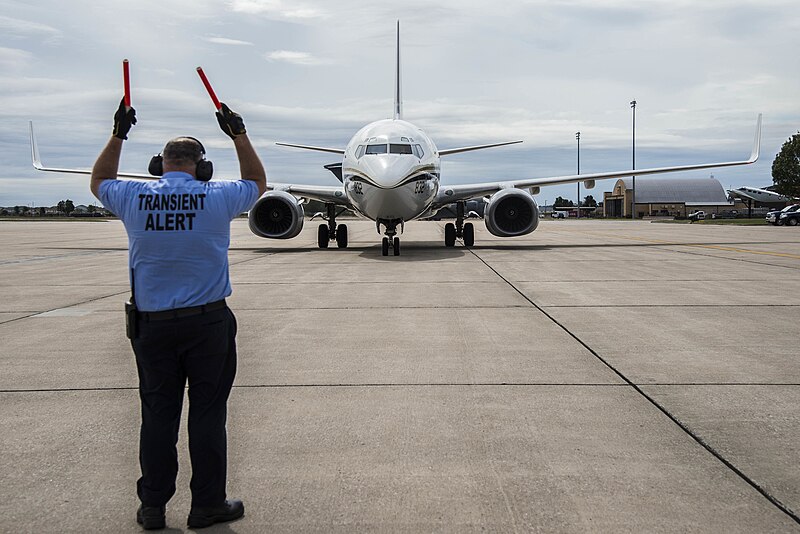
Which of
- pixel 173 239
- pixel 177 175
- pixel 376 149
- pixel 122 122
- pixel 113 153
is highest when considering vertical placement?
pixel 376 149

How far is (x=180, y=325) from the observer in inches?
135

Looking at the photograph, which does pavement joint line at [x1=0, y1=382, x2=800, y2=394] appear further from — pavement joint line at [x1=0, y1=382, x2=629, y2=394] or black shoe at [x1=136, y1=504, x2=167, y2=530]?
black shoe at [x1=136, y1=504, x2=167, y2=530]

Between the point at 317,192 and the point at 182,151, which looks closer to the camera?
the point at 182,151

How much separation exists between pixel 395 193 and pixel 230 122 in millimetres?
13827

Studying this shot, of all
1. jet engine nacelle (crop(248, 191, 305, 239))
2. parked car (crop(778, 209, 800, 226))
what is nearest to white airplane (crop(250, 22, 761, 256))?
jet engine nacelle (crop(248, 191, 305, 239))

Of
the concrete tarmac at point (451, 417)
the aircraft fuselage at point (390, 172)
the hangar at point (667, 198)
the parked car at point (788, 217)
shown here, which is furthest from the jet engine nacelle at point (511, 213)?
the hangar at point (667, 198)

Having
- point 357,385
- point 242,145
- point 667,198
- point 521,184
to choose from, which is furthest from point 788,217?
point 667,198

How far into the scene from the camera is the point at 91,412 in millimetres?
4961

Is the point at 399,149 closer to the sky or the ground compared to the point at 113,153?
closer to the sky

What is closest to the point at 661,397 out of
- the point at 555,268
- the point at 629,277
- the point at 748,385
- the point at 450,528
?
the point at 748,385

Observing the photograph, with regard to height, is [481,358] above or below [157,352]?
below

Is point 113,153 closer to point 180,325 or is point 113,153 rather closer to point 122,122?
point 122,122

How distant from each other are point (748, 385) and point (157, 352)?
14.0 feet

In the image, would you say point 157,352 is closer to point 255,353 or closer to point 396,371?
point 396,371
